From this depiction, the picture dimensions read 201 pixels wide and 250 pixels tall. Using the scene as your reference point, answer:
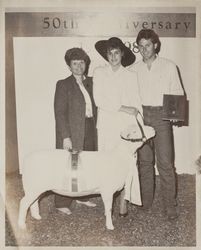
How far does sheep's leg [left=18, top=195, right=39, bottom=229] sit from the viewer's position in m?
0.86

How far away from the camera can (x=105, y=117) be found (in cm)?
86

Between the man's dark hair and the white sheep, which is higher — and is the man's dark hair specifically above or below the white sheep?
above

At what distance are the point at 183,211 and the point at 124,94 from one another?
288 mm

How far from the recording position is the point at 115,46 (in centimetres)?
87

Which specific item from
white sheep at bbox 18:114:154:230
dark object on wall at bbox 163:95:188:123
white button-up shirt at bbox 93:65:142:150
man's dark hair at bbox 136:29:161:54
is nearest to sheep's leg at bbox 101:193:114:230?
white sheep at bbox 18:114:154:230

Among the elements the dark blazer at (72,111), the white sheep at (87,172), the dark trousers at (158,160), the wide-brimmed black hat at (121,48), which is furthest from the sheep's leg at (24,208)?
the wide-brimmed black hat at (121,48)

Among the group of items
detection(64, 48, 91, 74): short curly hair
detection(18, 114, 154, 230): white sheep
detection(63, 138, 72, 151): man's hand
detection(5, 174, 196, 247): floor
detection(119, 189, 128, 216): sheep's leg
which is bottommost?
detection(5, 174, 196, 247): floor

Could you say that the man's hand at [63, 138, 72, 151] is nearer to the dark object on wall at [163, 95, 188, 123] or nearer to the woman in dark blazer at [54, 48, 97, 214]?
the woman in dark blazer at [54, 48, 97, 214]

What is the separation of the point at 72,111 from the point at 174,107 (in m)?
0.22

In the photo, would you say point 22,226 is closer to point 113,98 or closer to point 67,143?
point 67,143

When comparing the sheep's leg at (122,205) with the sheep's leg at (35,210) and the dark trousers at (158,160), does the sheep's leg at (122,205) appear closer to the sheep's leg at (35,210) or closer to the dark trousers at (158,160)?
the dark trousers at (158,160)

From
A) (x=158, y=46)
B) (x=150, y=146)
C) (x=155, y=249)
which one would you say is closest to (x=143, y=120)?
(x=150, y=146)

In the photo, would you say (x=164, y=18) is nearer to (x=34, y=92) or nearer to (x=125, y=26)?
(x=125, y=26)

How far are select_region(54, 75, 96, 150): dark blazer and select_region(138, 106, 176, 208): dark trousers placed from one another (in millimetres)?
132
